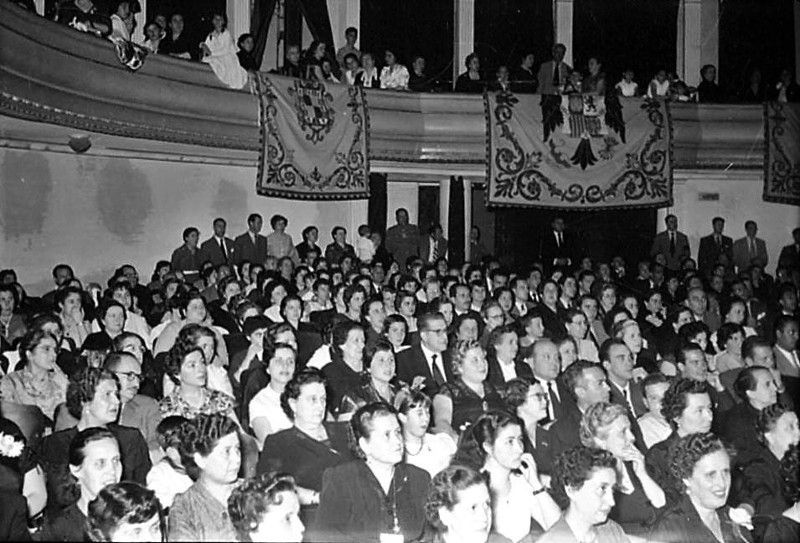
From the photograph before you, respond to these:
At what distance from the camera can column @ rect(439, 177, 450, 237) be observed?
14.0 m

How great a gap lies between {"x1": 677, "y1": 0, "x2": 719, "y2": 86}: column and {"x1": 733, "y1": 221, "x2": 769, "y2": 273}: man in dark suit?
282 cm

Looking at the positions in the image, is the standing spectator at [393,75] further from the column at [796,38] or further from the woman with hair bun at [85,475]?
the woman with hair bun at [85,475]

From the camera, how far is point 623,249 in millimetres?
14219

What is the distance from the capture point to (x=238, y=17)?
12.8 meters

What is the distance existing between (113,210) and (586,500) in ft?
30.6

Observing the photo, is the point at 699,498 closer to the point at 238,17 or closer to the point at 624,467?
the point at 624,467

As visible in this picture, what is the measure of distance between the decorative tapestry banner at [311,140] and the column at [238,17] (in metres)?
2.32

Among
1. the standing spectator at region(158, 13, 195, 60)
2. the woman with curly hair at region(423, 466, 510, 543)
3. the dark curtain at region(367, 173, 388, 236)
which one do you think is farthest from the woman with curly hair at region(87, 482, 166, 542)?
the dark curtain at region(367, 173, 388, 236)

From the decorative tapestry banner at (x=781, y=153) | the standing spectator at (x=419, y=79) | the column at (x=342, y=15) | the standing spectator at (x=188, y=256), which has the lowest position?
the standing spectator at (x=188, y=256)

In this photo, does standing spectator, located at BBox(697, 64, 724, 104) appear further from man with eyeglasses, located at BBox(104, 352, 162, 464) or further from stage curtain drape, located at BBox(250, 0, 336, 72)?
man with eyeglasses, located at BBox(104, 352, 162, 464)

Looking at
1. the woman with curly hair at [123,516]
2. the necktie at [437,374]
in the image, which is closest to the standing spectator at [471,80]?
the necktie at [437,374]

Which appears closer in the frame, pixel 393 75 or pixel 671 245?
pixel 393 75

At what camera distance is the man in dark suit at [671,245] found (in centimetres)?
1285

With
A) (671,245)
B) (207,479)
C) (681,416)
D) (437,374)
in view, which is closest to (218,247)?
(437,374)
